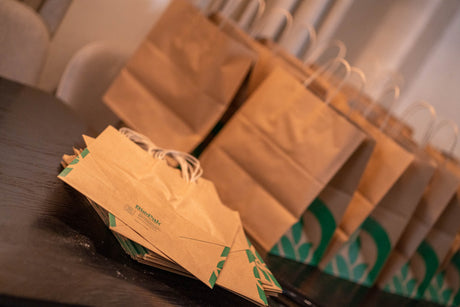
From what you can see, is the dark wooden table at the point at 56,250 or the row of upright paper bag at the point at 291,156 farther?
the row of upright paper bag at the point at 291,156

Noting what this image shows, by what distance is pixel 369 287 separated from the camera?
3.97 ft

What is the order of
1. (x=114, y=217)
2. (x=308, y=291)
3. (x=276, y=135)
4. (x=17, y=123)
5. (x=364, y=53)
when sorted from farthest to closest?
(x=364, y=53) → (x=276, y=135) → (x=308, y=291) → (x=17, y=123) → (x=114, y=217)

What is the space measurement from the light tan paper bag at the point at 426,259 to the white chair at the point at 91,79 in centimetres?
101

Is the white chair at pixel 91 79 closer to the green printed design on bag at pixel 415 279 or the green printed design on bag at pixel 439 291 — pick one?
the green printed design on bag at pixel 415 279

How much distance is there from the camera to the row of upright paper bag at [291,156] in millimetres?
1015

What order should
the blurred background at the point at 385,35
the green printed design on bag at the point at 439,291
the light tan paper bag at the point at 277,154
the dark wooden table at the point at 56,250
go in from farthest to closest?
1. the blurred background at the point at 385,35
2. the green printed design on bag at the point at 439,291
3. the light tan paper bag at the point at 277,154
4. the dark wooden table at the point at 56,250

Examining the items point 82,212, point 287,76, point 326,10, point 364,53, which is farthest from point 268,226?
point 364,53

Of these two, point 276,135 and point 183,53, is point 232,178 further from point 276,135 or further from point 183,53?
point 183,53

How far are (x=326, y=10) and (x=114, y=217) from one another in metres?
1.76

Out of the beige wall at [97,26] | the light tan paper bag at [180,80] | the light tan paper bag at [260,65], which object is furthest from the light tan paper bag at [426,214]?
the beige wall at [97,26]

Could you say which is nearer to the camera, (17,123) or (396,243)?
(17,123)

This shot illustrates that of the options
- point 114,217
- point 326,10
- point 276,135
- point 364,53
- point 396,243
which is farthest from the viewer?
point 364,53

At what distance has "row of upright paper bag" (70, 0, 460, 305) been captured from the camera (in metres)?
A: 1.01

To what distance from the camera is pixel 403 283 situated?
4.21 feet
